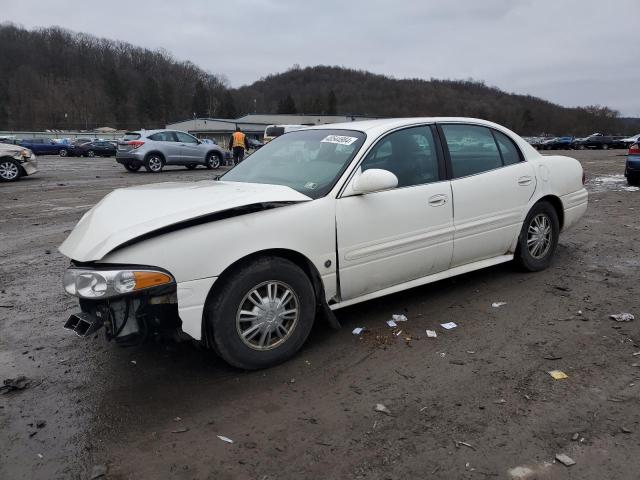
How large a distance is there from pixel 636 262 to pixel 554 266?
95 centimetres

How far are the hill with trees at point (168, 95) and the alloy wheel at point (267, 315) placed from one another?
95.3m

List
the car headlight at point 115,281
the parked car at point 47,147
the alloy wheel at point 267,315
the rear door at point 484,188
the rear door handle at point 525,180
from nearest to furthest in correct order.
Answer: the car headlight at point 115,281
the alloy wheel at point 267,315
the rear door at point 484,188
the rear door handle at point 525,180
the parked car at point 47,147

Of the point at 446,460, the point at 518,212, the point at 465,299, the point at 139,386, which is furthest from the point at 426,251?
the point at 139,386

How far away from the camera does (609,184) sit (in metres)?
13.3

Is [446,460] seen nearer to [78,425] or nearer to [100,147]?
[78,425]

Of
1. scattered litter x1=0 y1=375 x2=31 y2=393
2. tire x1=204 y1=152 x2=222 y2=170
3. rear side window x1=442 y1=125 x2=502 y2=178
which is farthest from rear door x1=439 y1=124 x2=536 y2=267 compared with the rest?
tire x1=204 y1=152 x2=222 y2=170

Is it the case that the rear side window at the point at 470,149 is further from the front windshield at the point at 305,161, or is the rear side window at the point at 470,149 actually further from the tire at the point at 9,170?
the tire at the point at 9,170

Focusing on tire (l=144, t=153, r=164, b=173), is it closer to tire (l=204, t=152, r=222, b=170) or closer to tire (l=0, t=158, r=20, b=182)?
tire (l=204, t=152, r=222, b=170)

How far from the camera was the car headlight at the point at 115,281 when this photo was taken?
2803mm

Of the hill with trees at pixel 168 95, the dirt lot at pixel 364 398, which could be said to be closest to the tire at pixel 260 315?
the dirt lot at pixel 364 398

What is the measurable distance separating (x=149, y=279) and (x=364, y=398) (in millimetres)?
1415

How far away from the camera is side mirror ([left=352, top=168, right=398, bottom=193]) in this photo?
352 centimetres

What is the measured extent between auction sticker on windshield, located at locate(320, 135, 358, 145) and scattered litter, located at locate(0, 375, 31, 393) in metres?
2.75

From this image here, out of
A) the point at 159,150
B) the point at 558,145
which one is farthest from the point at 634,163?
the point at 558,145
